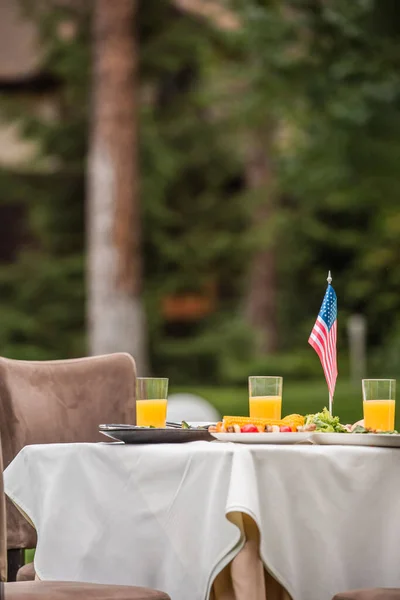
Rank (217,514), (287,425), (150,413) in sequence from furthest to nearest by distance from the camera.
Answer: (150,413)
(287,425)
(217,514)

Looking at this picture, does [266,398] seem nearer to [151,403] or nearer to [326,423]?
[326,423]

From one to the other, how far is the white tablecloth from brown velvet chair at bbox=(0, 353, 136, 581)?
2.80 ft

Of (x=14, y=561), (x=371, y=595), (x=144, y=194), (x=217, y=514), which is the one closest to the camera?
(x=371, y=595)

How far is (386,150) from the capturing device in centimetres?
1428

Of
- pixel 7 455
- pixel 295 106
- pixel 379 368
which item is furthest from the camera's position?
pixel 379 368

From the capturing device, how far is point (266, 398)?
3.69 meters

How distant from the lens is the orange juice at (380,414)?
3539 mm

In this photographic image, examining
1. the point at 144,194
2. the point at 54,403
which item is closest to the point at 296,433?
the point at 54,403

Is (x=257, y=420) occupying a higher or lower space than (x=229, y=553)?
higher

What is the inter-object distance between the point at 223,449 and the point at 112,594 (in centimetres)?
46

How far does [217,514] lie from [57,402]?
139cm

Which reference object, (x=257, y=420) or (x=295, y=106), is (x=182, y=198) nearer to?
(x=295, y=106)

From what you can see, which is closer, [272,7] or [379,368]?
[272,7]

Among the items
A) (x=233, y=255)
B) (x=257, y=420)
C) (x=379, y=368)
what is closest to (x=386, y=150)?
(x=233, y=255)
